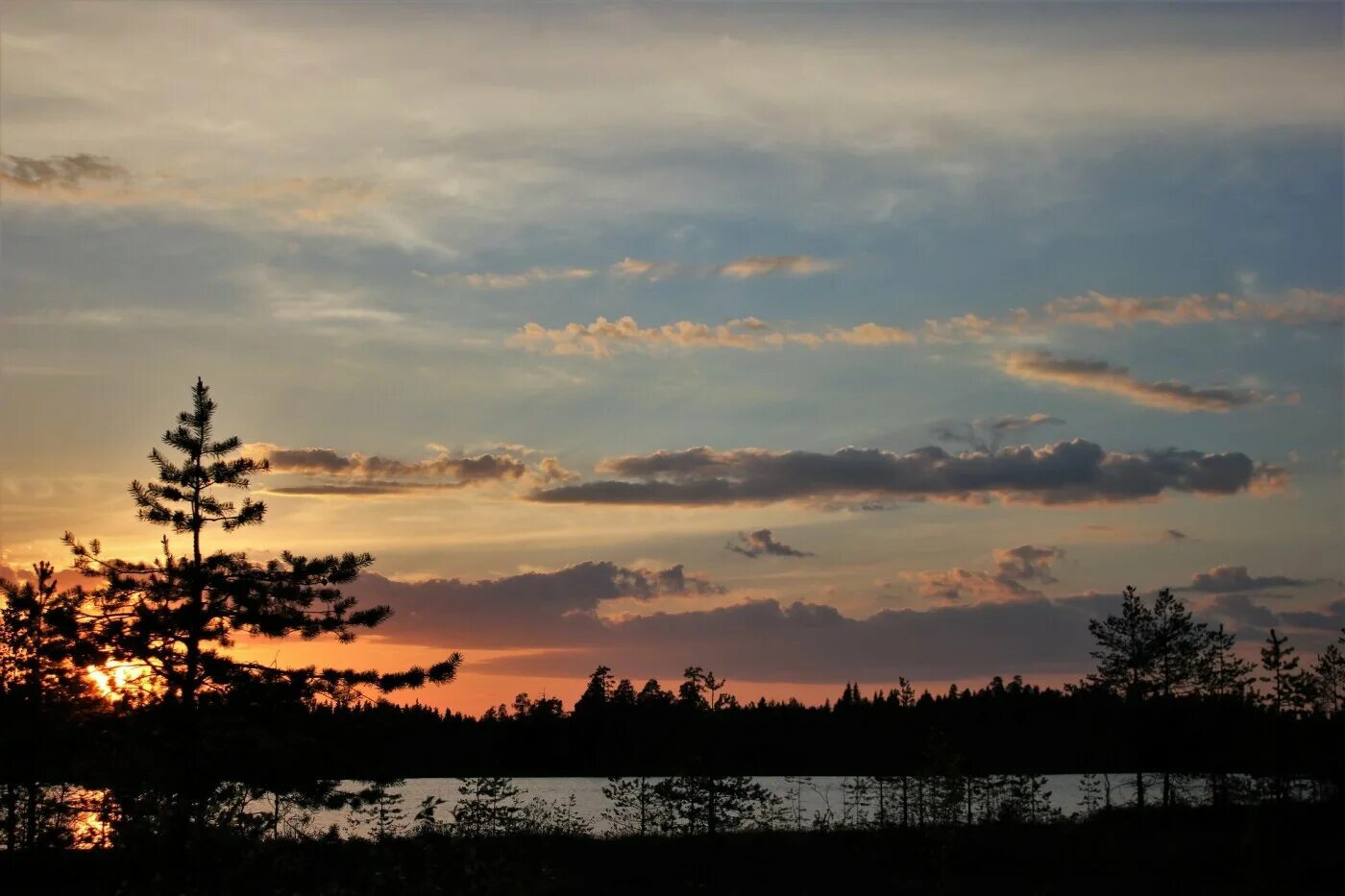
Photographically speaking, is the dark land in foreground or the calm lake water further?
the calm lake water

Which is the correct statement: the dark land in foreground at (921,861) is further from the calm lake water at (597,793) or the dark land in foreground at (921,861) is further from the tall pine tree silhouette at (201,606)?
the calm lake water at (597,793)

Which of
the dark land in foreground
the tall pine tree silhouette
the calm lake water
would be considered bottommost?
the calm lake water

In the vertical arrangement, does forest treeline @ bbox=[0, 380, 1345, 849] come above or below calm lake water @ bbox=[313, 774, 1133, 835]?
above

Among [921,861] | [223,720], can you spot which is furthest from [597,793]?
[223,720]

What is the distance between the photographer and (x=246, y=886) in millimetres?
13812

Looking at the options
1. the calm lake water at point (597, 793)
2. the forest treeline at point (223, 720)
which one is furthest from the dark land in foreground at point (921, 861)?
the calm lake water at point (597, 793)

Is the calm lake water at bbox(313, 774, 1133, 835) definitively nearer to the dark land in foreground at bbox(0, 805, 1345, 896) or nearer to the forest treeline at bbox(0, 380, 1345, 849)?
the forest treeline at bbox(0, 380, 1345, 849)

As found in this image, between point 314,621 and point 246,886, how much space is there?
667 inches

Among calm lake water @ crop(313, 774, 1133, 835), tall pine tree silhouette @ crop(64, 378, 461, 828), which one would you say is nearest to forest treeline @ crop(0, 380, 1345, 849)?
tall pine tree silhouette @ crop(64, 378, 461, 828)

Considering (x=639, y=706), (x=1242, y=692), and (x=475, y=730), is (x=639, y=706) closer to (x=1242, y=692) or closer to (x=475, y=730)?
(x=475, y=730)

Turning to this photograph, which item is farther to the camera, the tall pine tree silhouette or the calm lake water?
the calm lake water

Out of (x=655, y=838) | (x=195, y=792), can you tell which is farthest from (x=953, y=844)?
(x=195, y=792)

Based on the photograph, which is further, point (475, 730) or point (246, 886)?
point (475, 730)

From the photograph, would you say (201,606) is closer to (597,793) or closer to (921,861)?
(921,861)
